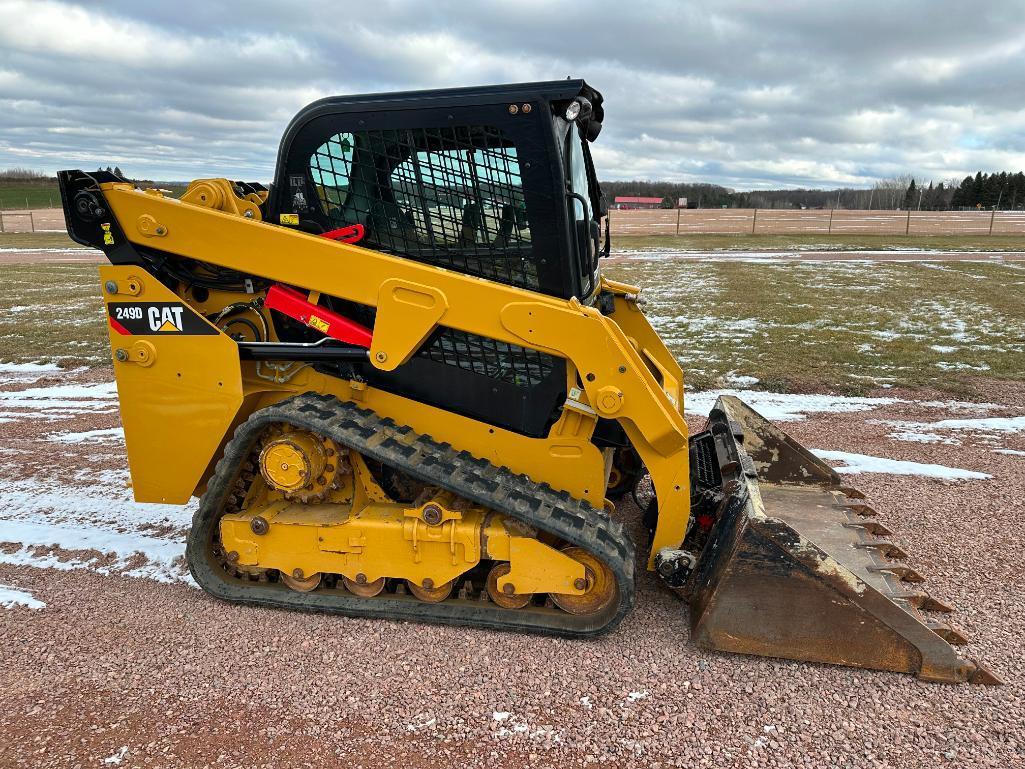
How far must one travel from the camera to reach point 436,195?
12.2 feet

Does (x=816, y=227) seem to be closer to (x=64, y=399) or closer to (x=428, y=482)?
(x=64, y=399)

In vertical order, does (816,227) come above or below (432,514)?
above

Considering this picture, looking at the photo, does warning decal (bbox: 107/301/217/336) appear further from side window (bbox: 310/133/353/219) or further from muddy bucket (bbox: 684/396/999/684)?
muddy bucket (bbox: 684/396/999/684)

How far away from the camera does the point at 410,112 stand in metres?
3.56

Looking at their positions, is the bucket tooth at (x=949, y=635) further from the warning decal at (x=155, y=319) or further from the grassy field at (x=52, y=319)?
the grassy field at (x=52, y=319)

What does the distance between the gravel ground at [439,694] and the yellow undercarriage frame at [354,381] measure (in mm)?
549

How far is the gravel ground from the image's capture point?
287 cm

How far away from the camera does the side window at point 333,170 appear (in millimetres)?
3697

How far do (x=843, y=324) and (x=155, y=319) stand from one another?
11.6 meters

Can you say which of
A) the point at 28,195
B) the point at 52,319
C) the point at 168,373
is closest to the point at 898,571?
the point at 168,373

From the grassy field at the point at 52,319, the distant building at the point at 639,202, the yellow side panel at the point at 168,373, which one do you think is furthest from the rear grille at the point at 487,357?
the distant building at the point at 639,202

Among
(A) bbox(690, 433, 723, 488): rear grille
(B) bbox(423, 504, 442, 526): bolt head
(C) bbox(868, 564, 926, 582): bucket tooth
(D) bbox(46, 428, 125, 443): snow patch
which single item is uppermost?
(B) bbox(423, 504, 442, 526): bolt head

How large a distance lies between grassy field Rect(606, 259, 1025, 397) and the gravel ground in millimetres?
5371

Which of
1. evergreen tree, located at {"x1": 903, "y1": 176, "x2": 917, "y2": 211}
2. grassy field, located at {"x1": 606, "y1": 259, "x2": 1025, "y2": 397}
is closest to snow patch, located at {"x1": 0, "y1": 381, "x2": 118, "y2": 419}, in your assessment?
grassy field, located at {"x1": 606, "y1": 259, "x2": 1025, "y2": 397}
